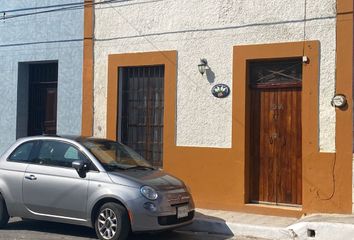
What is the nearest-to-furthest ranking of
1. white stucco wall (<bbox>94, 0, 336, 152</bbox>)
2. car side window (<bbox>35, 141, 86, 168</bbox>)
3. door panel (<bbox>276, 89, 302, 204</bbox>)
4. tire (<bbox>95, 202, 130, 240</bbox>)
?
1. tire (<bbox>95, 202, 130, 240</bbox>)
2. car side window (<bbox>35, 141, 86, 168</bbox>)
3. white stucco wall (<bbox>94, 0, 336, 152</bbox>)
4. door panel (<bbox>276, 89, 302, 204</bbox>)

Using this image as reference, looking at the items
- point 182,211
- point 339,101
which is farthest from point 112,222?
point 339,101

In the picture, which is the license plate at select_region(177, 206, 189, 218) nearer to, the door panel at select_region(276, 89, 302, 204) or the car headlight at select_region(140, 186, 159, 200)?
the car headlight at select_region(140, 186, 159, 200)

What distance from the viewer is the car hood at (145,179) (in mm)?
8352

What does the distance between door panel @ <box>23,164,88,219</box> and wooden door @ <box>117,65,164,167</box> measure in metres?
3.56

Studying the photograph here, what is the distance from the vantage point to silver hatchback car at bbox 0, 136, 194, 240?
323 inches

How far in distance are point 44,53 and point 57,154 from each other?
17.3 ft

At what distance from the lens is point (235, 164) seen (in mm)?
10859

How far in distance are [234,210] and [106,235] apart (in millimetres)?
3357

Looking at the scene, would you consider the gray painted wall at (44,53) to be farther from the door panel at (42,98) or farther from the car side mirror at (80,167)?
the car side mirror at (80,167)

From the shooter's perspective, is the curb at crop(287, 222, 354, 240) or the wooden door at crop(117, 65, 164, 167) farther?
the wooden door at crop(117, 65, 164, 167)

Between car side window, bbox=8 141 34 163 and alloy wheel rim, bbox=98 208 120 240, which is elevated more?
car side window, bbox=8 141 34 163

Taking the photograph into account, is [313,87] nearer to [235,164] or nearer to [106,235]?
[235,164]

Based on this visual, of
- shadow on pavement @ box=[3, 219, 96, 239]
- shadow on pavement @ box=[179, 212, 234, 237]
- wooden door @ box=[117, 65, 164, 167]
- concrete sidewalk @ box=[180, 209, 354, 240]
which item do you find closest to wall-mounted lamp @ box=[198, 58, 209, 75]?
wooden door @ box=[117, 65, 164, 167]

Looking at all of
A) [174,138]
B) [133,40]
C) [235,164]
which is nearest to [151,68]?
[133,40]
